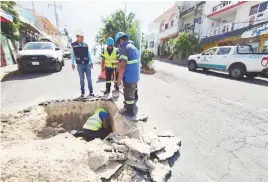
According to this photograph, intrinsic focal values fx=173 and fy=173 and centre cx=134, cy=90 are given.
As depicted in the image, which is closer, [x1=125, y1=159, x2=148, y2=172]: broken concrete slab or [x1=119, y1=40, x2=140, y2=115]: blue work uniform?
[x1=125, y1=159, x2=148, y2=172]: broken concrete slab

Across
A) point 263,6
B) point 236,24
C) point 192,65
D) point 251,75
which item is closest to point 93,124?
point 251,75

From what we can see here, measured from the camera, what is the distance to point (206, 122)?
3734 millimetres

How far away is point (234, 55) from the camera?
949 centimetres

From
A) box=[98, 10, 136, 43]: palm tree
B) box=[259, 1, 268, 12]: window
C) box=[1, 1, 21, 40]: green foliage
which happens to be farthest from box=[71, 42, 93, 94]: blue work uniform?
box=[98, 10, 136, 43]: palm tree

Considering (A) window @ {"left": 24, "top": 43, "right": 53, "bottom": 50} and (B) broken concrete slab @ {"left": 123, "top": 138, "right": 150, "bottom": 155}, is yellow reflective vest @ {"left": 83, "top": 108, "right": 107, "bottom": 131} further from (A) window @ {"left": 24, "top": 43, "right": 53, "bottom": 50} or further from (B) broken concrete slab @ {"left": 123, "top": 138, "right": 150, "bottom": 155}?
(A) window @ {"left": 24, "top": 43, "right": 53, "bottom": 50}

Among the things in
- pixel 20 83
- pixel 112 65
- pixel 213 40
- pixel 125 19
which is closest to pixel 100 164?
pixel 112 65

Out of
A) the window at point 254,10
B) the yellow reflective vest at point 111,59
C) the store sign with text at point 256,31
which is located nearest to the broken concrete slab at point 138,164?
the yellow reflective vest at point 111,59

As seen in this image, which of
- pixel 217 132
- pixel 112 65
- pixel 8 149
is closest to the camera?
pixel 8 149

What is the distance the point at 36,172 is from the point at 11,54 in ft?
45.3

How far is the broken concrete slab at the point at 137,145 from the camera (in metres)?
2.30

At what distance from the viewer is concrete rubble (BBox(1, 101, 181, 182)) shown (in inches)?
72.7

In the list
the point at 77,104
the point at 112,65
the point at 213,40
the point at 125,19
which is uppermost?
the point at 125,19

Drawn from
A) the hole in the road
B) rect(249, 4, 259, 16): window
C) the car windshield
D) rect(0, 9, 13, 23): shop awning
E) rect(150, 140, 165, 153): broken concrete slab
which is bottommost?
the hole in the road

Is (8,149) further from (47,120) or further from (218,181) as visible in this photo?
(218,181)
